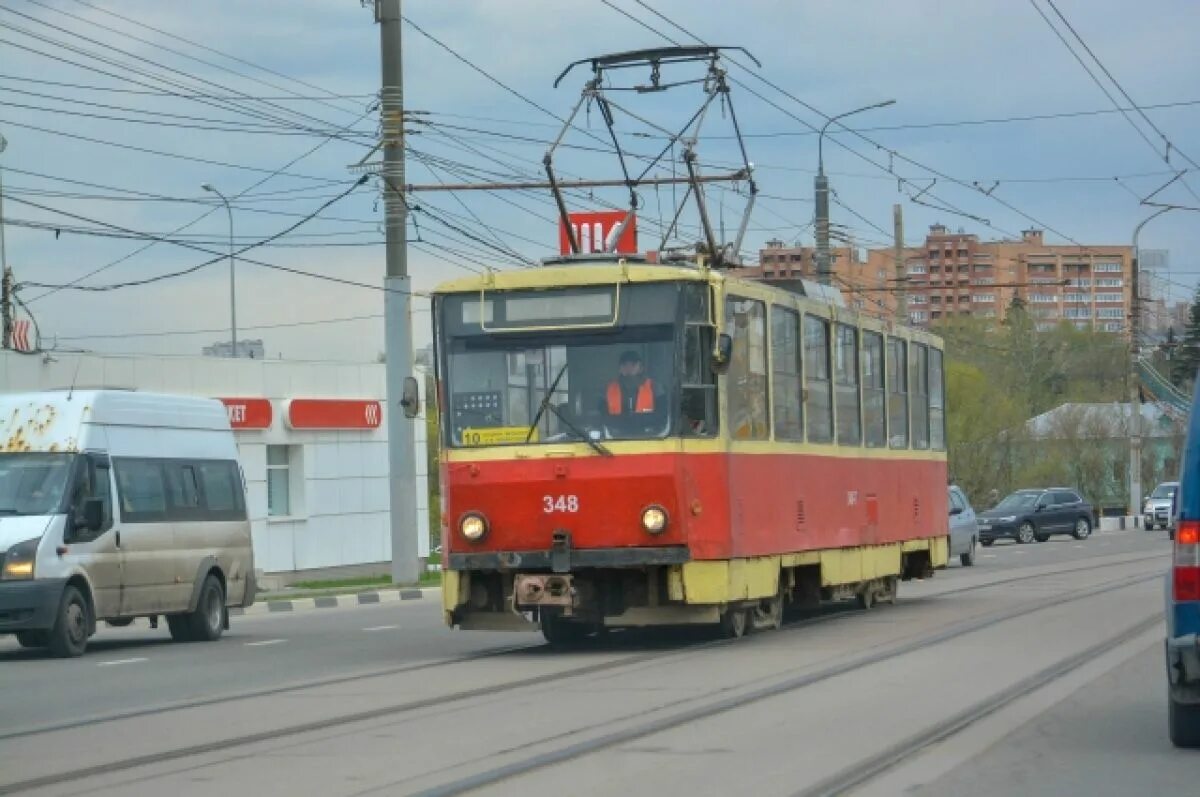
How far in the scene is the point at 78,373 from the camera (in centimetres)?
3844

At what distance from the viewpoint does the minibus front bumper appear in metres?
18.7

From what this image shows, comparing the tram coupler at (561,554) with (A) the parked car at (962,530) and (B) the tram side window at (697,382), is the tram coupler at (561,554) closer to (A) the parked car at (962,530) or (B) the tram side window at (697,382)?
(B) the tram side window at (697,382)

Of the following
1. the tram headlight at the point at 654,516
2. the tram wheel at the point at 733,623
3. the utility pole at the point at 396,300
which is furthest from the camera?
the utility pole at the point at 396,300

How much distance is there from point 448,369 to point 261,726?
5650 mm

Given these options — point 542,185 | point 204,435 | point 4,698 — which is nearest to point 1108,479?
point 542,185

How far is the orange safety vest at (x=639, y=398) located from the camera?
1694 centimetres

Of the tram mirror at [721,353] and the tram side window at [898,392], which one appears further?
the tram side window at [898,392]

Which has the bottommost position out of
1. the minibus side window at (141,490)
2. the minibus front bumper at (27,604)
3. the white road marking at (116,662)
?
the white road marking at (116,662)

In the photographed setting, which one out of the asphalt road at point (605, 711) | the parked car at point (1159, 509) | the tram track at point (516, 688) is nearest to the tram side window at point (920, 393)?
the asphalt road at point (605, 711)

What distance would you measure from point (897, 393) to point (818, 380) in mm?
3717

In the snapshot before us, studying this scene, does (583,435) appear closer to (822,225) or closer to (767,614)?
(767,614)

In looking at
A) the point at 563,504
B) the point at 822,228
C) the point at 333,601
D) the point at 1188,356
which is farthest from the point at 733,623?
the point at 1188,356

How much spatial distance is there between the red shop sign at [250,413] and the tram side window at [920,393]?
64.7 feet

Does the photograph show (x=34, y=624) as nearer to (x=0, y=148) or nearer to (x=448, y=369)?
(x=448, y=369)
